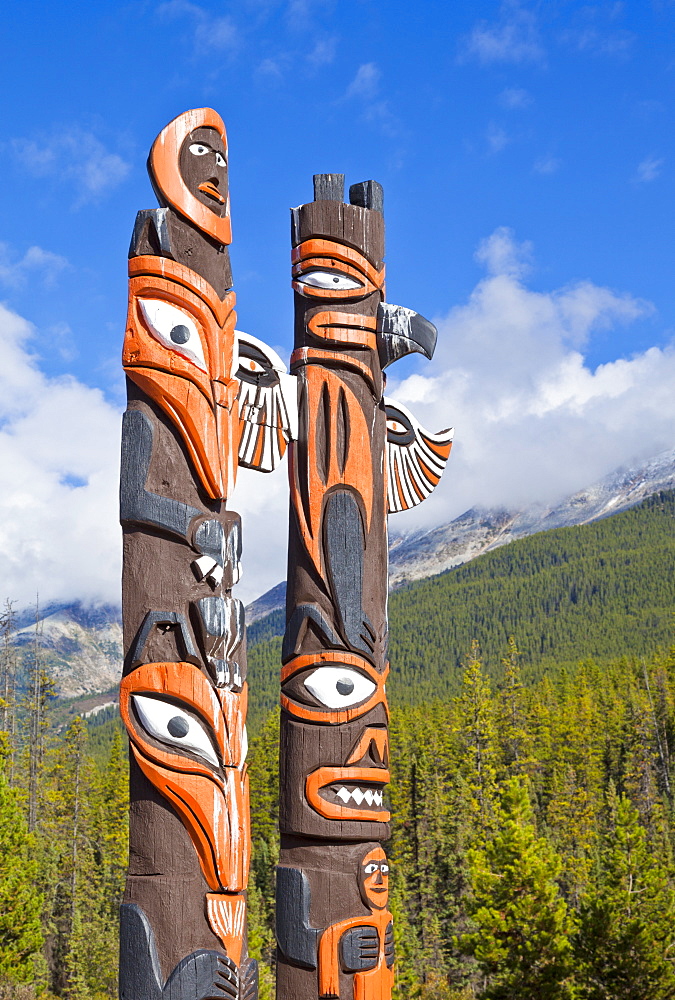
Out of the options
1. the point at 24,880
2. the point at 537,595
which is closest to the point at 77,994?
the point at 24,880

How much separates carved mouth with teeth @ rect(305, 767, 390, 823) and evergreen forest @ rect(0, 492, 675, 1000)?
53.6 ft

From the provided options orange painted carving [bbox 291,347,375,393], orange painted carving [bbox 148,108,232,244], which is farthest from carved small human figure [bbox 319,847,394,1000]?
orange painted carving [bbox 148,108,232,244]

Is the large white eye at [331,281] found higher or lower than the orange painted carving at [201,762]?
higher

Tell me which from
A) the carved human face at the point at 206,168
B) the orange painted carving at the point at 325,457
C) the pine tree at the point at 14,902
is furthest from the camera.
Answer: the pine tree at the point at 14,902

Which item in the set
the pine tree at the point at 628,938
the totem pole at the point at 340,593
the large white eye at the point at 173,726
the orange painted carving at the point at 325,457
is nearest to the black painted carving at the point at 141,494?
the large white eye at the point at 173,726

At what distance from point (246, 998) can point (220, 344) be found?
4.05 meters

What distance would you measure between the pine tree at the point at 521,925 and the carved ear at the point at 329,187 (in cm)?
1892

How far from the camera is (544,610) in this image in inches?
6255

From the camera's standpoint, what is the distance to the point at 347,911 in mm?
6305

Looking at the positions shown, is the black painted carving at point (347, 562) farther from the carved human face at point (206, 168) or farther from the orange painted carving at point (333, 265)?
the carved human face at point (206, 168)

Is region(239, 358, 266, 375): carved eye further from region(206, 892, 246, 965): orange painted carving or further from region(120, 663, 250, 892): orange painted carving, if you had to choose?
region(206, 892, 246, 965): orange painted carving

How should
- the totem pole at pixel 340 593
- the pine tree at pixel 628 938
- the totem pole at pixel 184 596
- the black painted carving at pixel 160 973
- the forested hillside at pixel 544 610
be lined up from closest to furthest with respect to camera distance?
the black painted carving at pixel 160 973 → the totem pole at pixel 184 596 → the totem pole at pixel 340 593 → the pine tree at pixel 628 938 → the forested hillside at pixel 544 610

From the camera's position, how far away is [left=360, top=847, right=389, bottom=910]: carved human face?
6.34 metres

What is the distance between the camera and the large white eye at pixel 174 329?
6254 millimetres
